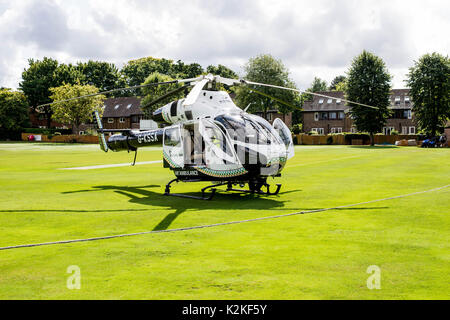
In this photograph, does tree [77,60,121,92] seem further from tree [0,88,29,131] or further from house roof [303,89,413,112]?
house roof [303,89,413,112]

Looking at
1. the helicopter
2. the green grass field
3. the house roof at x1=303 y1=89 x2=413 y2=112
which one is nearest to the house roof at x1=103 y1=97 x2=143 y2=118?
the house roof at x1=303 y1=89 x2=413 y2=112

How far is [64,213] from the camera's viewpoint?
1291 cm

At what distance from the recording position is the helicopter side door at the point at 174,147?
660 inches

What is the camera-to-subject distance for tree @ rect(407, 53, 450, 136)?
7538cm

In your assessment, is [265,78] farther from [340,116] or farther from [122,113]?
[122,113]

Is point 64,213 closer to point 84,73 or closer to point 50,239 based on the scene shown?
point 50,239

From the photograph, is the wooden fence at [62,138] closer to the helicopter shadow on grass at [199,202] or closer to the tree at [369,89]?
the tree at [369,89]

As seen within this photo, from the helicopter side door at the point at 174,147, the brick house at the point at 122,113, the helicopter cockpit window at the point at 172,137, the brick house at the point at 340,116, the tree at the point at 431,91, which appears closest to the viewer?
the helicopter side door at the point at 174,147

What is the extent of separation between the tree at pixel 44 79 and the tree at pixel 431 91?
80.5m

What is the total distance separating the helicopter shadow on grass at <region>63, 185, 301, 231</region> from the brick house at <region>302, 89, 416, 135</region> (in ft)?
274

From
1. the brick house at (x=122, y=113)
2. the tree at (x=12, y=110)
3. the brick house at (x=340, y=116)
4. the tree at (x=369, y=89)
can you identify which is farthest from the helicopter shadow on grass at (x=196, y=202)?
the brick house at (x=122, y=113)

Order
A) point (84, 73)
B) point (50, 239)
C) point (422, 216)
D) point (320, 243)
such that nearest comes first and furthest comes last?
1. point (320, 243)
2. point (50, 239)
3. point (422, 216)
4. point (84, 73)
